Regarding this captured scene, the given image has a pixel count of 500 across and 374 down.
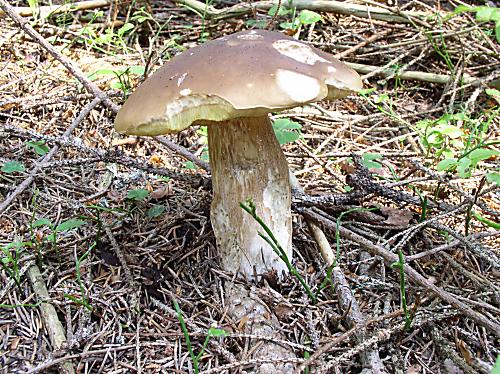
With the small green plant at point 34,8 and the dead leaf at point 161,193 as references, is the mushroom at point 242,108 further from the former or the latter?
the small green plant at point 34,8

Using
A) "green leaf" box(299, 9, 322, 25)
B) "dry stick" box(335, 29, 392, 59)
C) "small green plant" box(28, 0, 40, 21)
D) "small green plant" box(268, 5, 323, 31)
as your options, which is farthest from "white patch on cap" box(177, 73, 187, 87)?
"small green plant" box(28, 0, 40, 21)

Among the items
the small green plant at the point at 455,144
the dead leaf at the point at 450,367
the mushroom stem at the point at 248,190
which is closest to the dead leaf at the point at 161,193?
the mushroom stem at the point at 248,190

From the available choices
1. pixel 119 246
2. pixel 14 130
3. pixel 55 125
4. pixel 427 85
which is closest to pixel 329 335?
pixel 119 246

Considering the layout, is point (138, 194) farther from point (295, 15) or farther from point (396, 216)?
point (295, 15)

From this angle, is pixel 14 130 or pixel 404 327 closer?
pixel 404 327

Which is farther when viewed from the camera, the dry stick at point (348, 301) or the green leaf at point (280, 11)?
the green leaf at point (280, 11)

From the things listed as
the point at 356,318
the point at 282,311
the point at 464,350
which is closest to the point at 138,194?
the point at 282,311

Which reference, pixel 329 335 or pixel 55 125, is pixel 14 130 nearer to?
pixel 55 125

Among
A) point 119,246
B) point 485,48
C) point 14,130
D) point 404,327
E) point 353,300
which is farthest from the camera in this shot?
point 485,48
